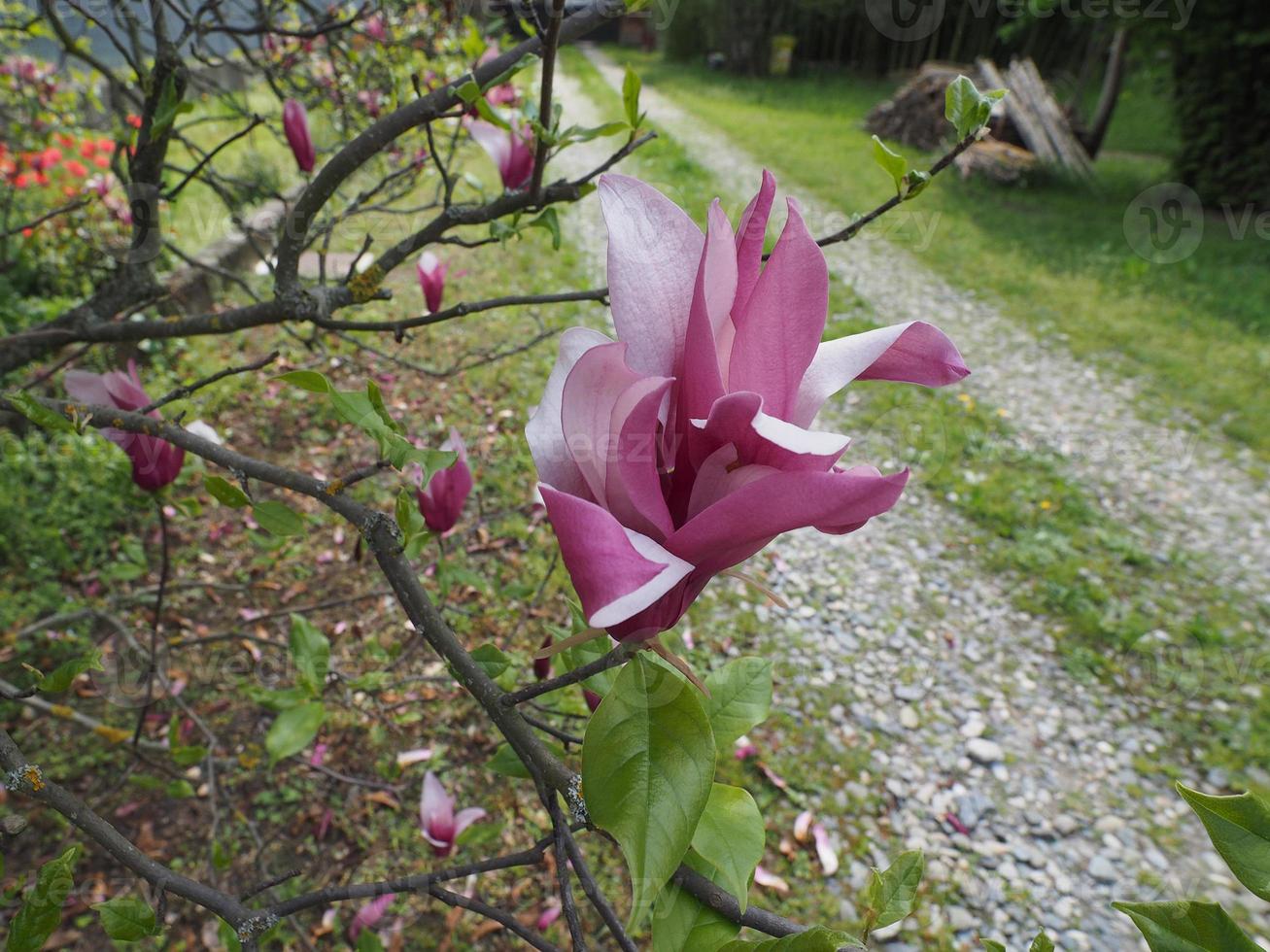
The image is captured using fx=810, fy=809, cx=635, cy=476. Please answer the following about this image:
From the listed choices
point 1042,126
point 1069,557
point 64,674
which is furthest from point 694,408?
point 1042,126

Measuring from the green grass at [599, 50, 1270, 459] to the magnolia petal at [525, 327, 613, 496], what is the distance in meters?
3.86

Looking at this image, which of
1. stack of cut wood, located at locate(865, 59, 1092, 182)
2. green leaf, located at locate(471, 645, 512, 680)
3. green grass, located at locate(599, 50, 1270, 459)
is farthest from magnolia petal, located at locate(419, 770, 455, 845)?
stack of cut wood, located at locate(865, 59, 1092, 182)

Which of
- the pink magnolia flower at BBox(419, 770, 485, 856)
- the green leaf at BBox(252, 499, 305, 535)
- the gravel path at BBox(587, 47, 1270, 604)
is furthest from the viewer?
the gravel path at BBox(587, 47, 1270, 604)

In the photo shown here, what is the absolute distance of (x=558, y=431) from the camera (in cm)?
44

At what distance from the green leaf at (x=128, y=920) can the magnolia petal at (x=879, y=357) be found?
67cm

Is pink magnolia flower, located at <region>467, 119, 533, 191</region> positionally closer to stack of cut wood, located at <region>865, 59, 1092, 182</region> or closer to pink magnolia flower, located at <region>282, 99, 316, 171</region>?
pink magnolia flower, located at <region>282, 99, 316, 171</region>

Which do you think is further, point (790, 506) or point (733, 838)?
point (733, 838)

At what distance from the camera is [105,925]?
650 millimetres

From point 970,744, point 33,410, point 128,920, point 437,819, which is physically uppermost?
point 33,410

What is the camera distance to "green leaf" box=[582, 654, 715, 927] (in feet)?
1.40

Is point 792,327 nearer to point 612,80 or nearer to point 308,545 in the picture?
point 308,545

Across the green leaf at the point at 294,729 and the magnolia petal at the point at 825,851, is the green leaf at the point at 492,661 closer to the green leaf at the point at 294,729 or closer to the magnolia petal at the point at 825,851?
the green leaf at the point at 294,729

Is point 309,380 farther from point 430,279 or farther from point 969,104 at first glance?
point 430,279

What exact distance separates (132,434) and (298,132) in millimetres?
791
